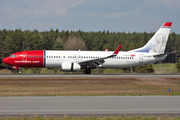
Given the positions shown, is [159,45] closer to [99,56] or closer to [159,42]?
[159,42]

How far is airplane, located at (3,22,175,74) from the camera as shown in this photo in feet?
134

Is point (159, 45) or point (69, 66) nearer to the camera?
point (69, 66)

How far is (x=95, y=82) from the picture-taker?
107 ft

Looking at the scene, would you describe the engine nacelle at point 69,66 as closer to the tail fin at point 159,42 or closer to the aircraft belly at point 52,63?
the aircraft belly at point 52,63

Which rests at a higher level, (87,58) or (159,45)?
(159,45)

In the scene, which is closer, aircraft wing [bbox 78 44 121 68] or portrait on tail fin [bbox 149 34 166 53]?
aircraft wing [bbox 78 44 121 68]

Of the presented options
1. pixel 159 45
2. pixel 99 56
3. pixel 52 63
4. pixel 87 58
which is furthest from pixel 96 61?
pixel 159 45

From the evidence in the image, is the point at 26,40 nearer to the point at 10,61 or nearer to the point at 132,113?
the point at 10,61

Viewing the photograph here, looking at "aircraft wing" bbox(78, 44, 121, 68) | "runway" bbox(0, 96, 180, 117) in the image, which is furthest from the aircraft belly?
"runway" bbox(0, 96, 180, 117)

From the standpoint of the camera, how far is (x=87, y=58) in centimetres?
4231

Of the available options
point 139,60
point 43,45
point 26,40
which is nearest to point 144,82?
point 139,60

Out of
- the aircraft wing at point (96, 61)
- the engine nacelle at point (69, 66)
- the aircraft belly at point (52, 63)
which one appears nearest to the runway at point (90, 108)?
the engine nacelle at point (69, 66)

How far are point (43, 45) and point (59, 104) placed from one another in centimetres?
10256

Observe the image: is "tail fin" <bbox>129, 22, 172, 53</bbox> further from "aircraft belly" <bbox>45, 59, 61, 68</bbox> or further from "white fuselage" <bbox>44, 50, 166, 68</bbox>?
"aircraft belly" <bbox>45, 59, 61, 68</bbox>
